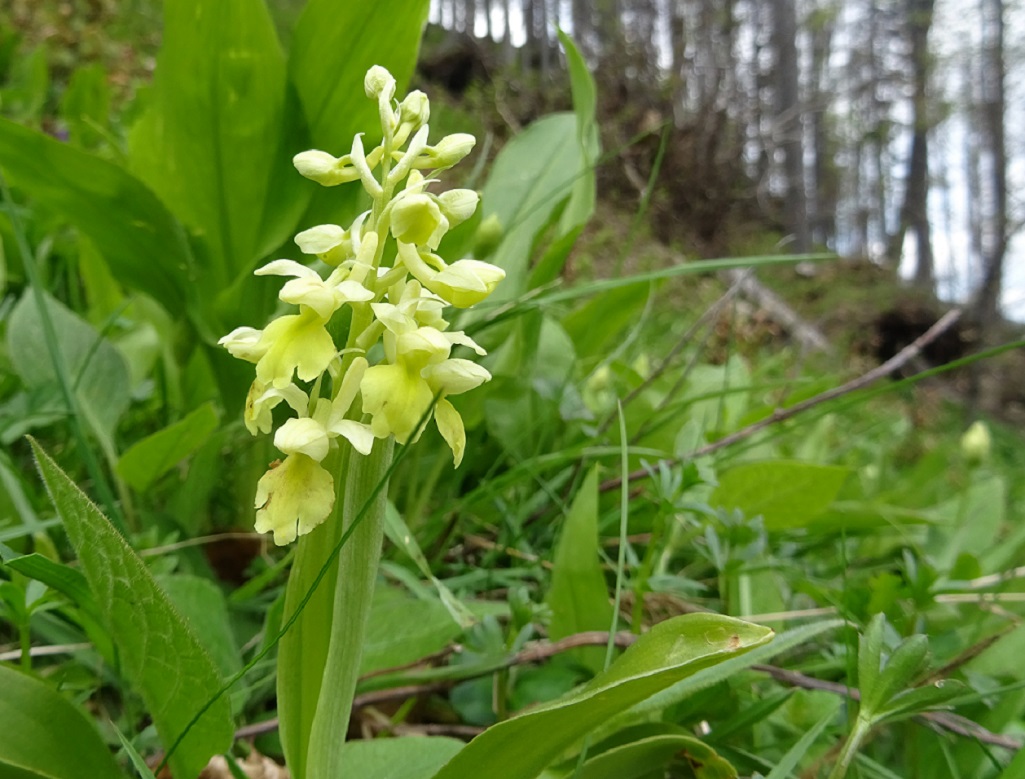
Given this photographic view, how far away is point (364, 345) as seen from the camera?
37cm

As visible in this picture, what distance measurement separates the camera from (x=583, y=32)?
8.14 m

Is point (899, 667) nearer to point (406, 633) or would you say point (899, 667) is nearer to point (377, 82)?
point (406, 633)

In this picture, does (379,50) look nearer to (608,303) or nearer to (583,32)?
(608,303)

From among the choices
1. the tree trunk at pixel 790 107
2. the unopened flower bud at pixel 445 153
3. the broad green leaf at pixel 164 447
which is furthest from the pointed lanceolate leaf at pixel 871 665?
the tree trunk at pixel 790 107

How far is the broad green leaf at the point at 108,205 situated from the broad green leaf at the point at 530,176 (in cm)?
38

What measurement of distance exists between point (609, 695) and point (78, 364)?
72cm

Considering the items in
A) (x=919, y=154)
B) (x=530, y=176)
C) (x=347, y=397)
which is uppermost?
(x=919, y=154)

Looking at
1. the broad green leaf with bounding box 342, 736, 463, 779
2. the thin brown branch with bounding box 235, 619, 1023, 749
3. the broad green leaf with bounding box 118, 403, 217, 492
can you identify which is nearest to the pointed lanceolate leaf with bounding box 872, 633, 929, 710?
the thin brown branch with bounding box 235, 619, 1023, 749

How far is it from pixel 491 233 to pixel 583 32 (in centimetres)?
823

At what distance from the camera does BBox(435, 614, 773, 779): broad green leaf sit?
0.33m

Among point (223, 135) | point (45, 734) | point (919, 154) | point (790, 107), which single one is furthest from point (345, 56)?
point (919, 154)

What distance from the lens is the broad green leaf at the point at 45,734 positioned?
1.17ft

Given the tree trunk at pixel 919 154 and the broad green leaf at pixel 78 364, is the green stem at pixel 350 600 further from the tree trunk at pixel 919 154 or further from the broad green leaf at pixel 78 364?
the tree trunk at pixel 919 154

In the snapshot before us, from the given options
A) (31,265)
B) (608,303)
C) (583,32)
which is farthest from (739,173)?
(31,265)
